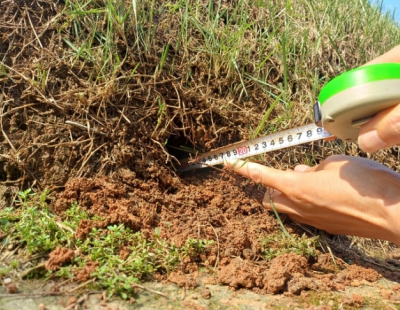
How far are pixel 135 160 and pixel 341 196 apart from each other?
122 centimetres

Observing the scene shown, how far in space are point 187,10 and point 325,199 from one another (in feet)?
5.41

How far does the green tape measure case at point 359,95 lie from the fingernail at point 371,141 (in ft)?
0.18

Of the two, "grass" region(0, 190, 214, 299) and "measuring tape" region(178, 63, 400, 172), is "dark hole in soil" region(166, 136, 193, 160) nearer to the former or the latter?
"grass" region(0, 190, 214, 299)

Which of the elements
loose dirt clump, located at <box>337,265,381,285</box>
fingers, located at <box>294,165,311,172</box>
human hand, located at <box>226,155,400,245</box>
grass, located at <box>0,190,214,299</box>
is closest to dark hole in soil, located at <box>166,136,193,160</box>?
human hand, located at <box>226,155,400,245</box>

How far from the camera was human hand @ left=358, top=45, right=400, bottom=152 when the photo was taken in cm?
156

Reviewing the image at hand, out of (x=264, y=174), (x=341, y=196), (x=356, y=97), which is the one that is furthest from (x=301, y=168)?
(x=356, y=97)

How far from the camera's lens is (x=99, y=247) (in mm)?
1786

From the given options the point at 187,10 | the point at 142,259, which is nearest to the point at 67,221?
the point at 142,259

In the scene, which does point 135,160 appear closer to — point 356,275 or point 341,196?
point 341,196

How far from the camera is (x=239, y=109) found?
286cm

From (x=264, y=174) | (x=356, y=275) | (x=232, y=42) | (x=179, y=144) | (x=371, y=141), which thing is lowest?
(x=356, y=275)

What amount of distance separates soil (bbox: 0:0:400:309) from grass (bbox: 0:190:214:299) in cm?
6

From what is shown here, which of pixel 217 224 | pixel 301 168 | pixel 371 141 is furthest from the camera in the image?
pixel 301 168

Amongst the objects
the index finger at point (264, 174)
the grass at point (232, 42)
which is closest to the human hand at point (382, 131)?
the index finger at point (264, 174)
